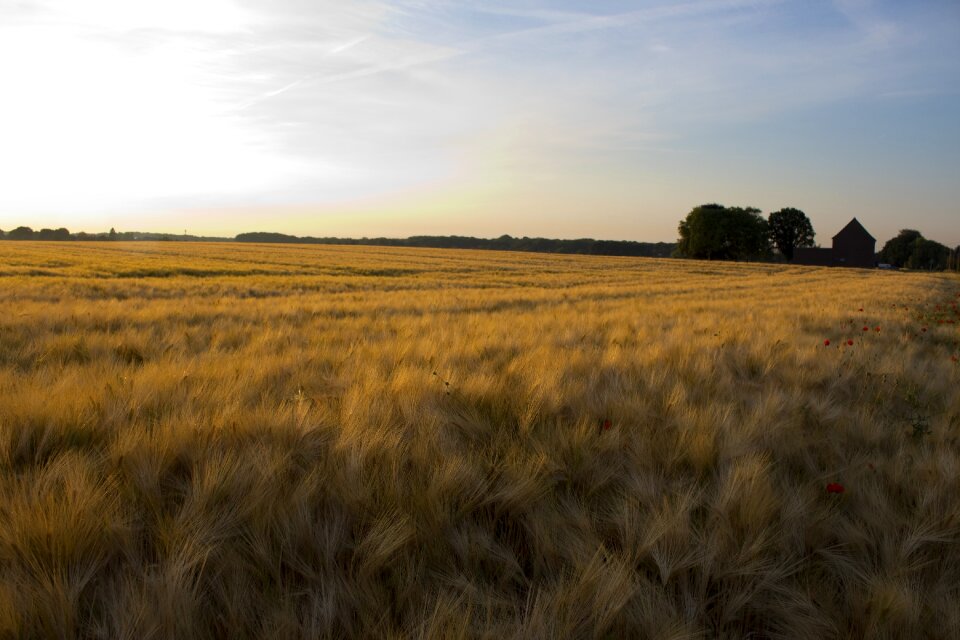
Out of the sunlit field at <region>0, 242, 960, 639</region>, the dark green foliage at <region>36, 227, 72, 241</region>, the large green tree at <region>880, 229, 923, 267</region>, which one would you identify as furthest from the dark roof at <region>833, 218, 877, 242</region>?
the dark green foliage at <region>36, 227, 72, 241</region>

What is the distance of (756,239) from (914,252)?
34082 mm

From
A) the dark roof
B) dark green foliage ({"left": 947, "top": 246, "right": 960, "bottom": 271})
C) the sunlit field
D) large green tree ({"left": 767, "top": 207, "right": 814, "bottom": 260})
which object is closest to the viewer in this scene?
the sunlit field

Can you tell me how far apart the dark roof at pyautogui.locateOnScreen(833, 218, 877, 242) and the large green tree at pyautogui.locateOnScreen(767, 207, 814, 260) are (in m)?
9.97

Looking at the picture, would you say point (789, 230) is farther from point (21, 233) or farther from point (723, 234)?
point (21, 233)

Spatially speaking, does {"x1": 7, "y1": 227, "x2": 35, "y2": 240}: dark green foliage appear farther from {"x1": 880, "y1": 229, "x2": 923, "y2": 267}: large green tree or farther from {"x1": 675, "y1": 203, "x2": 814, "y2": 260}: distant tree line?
{"x1": 880, "y1": 229, "x2": 923, "y2": 267}: large green tree

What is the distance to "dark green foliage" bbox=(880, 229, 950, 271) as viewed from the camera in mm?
83188

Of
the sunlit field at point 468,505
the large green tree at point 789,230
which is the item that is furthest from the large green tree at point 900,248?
the sunlit field at point 468,505

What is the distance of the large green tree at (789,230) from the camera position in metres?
90.9

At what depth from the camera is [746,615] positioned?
1435 millimetres

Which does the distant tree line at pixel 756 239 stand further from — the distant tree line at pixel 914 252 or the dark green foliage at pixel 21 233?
the dark green foliage at pixel 21 233

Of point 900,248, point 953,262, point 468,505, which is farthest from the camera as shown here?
point 900,248

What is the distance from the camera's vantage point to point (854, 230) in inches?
3091

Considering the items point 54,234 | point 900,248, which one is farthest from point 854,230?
point 54,234

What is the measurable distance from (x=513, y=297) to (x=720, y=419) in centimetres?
953
